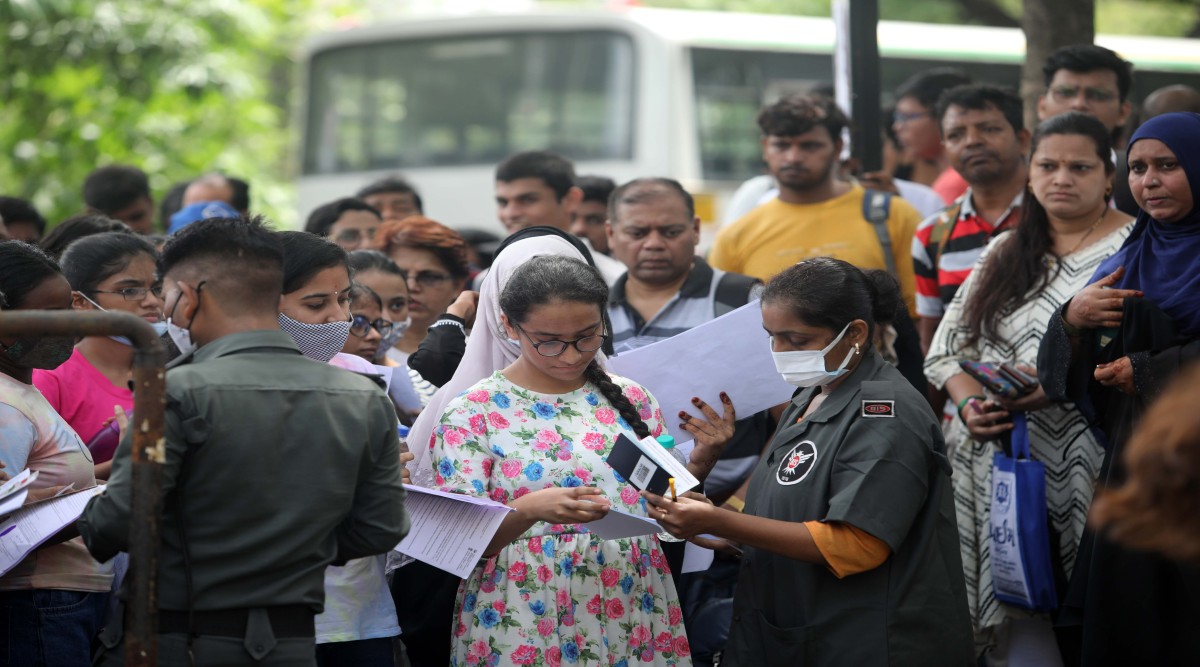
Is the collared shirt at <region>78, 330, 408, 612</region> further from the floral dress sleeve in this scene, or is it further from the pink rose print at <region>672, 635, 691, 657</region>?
the pink rose print at <region>672, 635, 691, 657</region>

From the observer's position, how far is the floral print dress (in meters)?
4.20

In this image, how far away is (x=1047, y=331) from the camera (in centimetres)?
515

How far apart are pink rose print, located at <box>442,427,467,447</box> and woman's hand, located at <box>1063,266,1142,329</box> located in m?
2.20

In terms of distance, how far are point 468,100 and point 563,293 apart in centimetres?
1071

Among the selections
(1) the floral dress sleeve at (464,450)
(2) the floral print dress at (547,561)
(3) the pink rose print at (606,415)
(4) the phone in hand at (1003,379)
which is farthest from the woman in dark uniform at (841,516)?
(4) the phone in hand at (1003,379)

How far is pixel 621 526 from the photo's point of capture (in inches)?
164

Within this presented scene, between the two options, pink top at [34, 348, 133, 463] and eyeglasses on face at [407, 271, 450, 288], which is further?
eyeglasses on face at [407, 271, 450, 288]

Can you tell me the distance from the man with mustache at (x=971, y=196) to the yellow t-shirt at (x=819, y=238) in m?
0.27

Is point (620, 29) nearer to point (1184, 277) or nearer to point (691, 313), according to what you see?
point (691, 313)

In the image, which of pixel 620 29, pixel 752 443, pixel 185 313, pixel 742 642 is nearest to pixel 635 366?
pixel 752 443

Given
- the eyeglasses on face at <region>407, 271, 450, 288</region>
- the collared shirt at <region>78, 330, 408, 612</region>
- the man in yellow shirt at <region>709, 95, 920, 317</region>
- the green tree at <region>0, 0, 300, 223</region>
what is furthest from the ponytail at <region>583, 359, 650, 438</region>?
the green tree at <region>0, 0, 300, 223</region>

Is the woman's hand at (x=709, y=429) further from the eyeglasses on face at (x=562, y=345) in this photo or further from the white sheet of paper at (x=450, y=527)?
the white sheet of paper at (x=450, y=527)

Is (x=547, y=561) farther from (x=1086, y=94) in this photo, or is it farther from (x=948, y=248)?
(x=1086, y=94)

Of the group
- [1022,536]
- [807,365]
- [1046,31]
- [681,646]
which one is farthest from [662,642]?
[1046,31]
